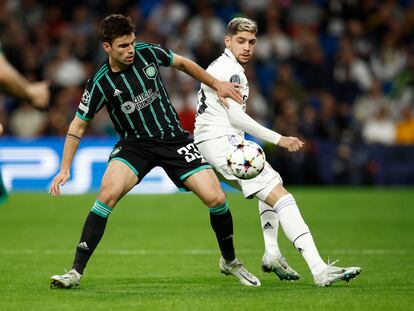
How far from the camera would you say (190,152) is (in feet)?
27.6

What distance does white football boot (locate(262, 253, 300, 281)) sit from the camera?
8.79m

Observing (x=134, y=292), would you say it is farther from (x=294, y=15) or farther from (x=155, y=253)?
(x=294, y=15)

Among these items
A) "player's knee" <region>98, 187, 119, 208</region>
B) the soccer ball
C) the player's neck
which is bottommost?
"player's knee" <region>98, 187, 119, 208</region>

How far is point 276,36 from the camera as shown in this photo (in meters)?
21.6

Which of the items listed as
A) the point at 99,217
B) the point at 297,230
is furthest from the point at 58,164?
the point at 297,230

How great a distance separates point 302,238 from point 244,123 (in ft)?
3.72

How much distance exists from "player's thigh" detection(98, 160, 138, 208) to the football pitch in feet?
2.57

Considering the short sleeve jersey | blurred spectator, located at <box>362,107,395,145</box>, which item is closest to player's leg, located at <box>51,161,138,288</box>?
the short sleeve jersey

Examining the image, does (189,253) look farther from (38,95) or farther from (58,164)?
(58,164)

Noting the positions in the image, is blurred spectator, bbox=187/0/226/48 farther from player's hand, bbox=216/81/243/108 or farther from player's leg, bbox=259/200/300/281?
player's hand, bbox=216/81/243/108

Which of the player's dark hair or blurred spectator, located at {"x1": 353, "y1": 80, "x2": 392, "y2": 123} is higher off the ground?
the player's dark hair

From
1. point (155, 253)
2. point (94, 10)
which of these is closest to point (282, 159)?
point (94, 10)

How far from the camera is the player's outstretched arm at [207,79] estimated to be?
8375mm

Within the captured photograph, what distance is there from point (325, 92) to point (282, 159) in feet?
8.21
